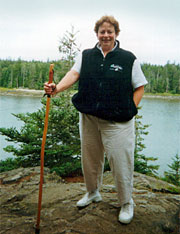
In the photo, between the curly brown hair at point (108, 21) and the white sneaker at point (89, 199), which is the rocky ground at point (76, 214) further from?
the curly brown hair at point (108, 21)

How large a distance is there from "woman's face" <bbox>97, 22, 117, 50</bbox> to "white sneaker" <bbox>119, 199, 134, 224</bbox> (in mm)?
1772

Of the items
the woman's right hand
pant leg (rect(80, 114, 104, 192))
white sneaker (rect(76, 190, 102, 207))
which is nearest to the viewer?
the woman's right hand

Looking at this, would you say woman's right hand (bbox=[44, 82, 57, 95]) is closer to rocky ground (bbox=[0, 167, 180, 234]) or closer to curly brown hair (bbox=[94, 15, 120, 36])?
curly brown hair (bbox=[94, 15, 120, 36])

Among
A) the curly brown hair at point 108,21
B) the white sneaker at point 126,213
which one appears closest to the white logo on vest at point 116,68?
the curly brown hair at point 108,21

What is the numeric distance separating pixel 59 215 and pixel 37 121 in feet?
15.2

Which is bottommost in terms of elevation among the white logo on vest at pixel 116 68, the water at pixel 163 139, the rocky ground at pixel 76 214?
the water at pixel 163 139

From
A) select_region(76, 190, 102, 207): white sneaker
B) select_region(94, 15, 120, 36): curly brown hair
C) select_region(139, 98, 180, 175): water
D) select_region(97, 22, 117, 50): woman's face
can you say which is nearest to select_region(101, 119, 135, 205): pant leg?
select_region(76, 190, 102, 207): white sneaker

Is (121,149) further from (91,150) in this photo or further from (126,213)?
(126,213)

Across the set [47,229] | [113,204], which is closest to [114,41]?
[113,204]

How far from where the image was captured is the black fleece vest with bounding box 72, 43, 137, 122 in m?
2.53

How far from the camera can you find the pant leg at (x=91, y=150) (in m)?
2.72

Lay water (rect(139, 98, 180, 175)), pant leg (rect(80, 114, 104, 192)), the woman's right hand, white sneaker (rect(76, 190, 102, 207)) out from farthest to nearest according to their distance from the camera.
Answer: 1. water (rect(139, 98, 180, 175))
2. white sneaker (rect(76, 190, 102, 207))
3. pant leg (rect(80, 114, 104, 192))
4. the woman's right hand

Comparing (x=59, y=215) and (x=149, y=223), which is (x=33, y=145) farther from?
(x=149, y=223)

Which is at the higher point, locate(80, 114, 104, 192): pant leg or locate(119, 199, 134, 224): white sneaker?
locate(80, 114, 104, 192): pant leg
